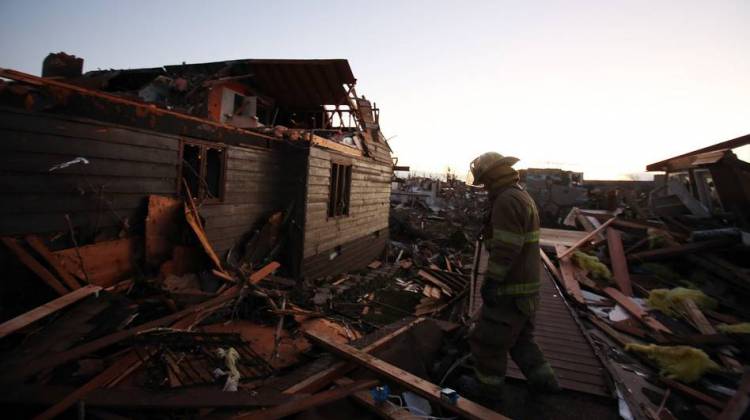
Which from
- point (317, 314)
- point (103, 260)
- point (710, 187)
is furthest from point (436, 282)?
point (710, 187)

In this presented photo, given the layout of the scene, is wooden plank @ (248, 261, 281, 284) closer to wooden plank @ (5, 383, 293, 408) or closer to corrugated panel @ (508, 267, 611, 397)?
wooden plank @ (5, 383, 293, 408)

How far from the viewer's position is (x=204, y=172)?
6039mm

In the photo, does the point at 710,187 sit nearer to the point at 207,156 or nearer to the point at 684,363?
the point at 684,363

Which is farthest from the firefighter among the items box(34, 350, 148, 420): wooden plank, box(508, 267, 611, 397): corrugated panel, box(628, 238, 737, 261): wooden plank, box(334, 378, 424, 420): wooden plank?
box(628, 238, 737, 261): wooden plank

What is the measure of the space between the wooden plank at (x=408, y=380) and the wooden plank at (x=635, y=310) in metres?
4.26

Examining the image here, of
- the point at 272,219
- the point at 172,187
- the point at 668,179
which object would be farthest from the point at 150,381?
the point at 668,179

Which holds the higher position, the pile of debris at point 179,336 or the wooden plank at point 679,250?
the wooden plank at point 679,250

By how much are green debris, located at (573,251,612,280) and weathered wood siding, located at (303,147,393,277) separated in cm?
633

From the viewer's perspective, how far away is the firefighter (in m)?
3.20

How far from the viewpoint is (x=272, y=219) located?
24.6ft

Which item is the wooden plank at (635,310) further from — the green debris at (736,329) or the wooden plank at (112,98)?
the wooden plank at (112,98)

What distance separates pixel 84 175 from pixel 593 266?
32.2 feet

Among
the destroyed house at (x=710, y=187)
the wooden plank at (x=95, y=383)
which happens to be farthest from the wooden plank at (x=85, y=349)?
the destroyed house at (x=710, y=187)

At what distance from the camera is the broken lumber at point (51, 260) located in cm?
394
